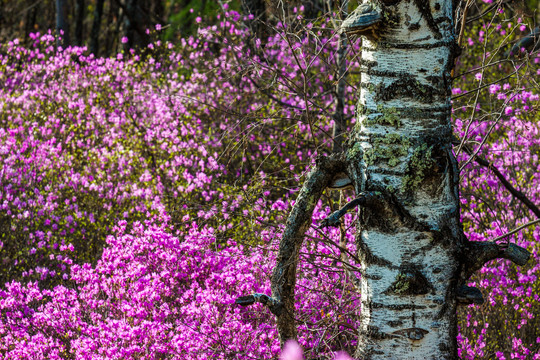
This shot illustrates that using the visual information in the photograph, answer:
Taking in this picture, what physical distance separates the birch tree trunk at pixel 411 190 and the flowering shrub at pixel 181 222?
0.45m

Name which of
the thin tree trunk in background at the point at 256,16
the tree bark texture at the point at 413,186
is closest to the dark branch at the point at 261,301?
the tree bark texture at the point at 413,186

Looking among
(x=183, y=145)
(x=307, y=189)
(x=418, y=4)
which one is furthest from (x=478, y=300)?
(x=183, y=145)

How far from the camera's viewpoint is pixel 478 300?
198 centimetres

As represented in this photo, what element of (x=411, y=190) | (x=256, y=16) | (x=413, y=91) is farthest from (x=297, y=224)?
(x=256, y=16)

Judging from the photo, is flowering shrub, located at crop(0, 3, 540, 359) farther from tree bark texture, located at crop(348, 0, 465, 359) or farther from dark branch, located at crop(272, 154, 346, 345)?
tree bark texture, located at crop(348, 0, 465, 359)

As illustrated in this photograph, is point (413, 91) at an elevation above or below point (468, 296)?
above

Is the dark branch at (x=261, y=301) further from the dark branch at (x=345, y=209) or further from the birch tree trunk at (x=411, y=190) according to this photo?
the dark branch at (x=345, y=209)

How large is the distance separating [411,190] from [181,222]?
284 centimetres

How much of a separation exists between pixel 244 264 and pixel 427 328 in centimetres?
200

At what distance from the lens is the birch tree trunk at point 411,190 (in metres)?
1.96

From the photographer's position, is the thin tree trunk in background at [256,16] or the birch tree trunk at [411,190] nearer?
the birch tree trunk at [411,190]

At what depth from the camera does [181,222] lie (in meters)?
4.56

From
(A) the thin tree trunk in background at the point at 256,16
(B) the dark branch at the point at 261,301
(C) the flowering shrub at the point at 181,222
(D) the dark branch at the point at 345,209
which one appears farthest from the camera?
(A) the thin tree trunk in background at the point at 256,16

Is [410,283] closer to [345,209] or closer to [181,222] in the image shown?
[345,209]
